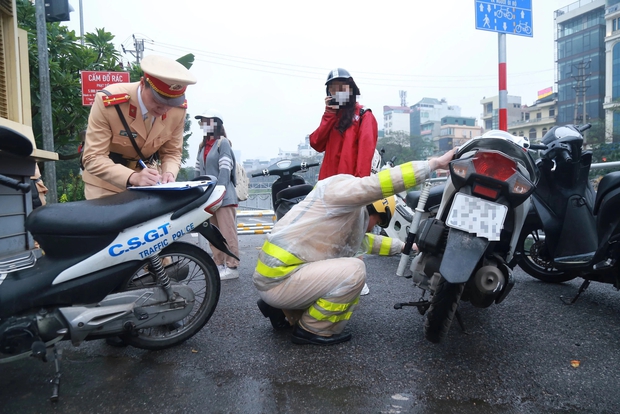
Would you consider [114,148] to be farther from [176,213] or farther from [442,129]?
[442,129]

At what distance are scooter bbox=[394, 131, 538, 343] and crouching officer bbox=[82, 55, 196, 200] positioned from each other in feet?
5.29

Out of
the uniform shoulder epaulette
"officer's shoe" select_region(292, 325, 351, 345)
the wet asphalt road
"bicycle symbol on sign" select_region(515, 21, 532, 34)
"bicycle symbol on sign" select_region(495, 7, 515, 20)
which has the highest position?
"bicycle symbol on sign" select_region(495, 7, 515, 20)

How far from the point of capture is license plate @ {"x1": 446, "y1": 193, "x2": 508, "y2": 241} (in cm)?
206

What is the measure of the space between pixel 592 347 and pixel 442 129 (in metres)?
63.2

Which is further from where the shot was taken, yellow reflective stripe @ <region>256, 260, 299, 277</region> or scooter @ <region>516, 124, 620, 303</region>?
scooter @ <region>516, 124, 620, 303</region>

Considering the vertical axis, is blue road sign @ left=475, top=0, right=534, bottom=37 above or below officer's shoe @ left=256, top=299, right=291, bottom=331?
above

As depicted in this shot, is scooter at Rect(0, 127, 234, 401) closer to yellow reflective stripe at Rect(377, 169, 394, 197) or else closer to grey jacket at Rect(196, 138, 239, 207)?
yellow reflective stripe at Rect(377, 169, 394, 197)

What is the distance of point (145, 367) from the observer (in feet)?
7.66

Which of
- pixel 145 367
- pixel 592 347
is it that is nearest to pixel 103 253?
pixel 145 367

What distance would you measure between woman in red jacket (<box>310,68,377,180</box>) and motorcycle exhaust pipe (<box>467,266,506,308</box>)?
153 centimetres

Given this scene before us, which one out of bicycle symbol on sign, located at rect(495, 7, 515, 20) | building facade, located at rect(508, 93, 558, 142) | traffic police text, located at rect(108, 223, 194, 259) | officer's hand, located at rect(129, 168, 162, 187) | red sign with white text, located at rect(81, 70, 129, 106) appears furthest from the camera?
building facade, located at rect(508, 93, 558, 142)

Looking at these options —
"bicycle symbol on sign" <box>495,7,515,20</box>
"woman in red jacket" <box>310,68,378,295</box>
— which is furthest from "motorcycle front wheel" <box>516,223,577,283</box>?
"bicycle symbol on sign" <box>495,7,515,20</box>

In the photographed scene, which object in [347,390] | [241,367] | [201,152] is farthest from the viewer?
[201,152]

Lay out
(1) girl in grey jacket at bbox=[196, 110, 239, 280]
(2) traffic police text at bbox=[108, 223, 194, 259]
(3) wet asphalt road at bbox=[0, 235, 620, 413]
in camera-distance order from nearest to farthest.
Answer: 1. (3) wet asphalt road at bbox=[0, 235, 620, 413]
2. (2) traffic police text at bbox=[108, 223, 194, 259]
3. (1) girl in grey jacket at bbox=[196, 110, 239, 280]
